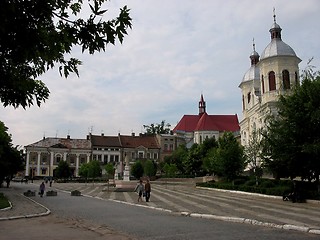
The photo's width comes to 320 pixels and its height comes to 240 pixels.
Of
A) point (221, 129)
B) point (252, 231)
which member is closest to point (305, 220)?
point (252, 231)

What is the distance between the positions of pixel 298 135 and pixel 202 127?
231ft

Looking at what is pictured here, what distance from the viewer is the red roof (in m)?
95.9

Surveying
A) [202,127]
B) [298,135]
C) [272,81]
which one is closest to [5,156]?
[298,135]

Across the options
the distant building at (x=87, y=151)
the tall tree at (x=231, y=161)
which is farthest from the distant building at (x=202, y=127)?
the tall tree at (x=231, y=161)

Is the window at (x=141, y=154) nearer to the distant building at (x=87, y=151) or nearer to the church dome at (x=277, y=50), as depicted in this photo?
the distant building at (x=87, y=151)

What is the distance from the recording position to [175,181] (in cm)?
6525

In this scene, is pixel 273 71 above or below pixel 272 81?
above

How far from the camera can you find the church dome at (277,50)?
5256 centimetres

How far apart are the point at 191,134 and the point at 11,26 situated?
334ft

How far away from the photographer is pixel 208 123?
96.5m

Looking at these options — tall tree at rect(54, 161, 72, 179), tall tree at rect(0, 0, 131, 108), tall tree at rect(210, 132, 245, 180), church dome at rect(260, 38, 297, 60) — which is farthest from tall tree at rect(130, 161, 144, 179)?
tall tree at rect(0, 0, 131, 108)

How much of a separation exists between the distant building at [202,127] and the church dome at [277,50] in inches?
1599

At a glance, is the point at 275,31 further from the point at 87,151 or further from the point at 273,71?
the point at 87,151

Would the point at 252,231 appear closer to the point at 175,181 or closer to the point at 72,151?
the point at 175,181
